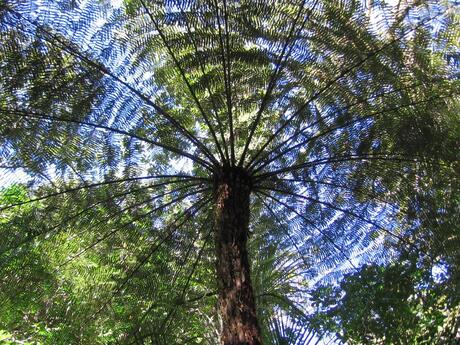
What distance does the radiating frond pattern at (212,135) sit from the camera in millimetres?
2820

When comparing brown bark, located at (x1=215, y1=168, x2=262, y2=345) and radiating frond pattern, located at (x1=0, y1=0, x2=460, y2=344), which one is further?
radiating frond pattern, located at (x1=0, y1=0, x2=460, y2=344)

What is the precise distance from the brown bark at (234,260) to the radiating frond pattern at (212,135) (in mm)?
166

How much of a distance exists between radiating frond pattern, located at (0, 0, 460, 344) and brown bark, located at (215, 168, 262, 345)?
166 millimetres

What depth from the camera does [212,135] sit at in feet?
10.5

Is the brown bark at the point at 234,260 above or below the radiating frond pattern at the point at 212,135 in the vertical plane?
below

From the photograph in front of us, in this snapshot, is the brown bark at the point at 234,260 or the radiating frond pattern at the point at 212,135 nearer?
the brown bark at the point at 234,260

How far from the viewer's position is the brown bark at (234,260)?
1982mm

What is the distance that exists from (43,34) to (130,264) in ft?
6.07

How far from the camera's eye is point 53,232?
352 centimetres

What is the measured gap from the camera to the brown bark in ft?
6.50

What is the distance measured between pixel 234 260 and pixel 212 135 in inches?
46.3

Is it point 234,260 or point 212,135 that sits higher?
point 212,135

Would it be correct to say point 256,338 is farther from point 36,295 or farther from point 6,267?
point 36,295

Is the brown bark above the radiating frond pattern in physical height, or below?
below
